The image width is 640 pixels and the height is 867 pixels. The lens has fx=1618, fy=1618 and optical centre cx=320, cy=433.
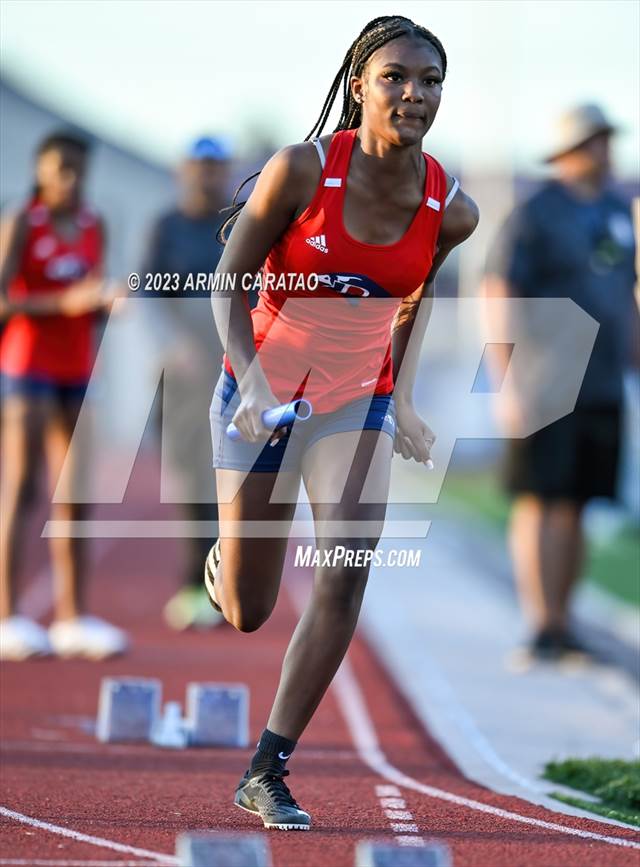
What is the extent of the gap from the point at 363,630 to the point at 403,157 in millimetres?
5717

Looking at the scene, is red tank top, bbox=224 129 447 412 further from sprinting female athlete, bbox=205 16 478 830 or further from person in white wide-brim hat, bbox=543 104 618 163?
person in white wide-brim hat, bbox=543 104 618 163

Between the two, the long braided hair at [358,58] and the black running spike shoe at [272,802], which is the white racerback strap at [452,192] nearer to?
the long braided hair at [358,58]

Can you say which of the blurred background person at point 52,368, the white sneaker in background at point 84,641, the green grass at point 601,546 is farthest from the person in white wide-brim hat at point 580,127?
the white sneaker in background at point 84,641

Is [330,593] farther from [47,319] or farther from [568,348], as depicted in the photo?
[47,319]

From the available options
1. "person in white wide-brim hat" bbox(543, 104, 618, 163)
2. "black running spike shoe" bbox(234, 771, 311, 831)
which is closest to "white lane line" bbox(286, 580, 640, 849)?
"black running spike shoe" bbox(234, 771, 311, 831)

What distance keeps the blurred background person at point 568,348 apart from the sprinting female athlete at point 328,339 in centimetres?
330

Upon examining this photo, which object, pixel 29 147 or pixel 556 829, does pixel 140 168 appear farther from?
pixel 556 829

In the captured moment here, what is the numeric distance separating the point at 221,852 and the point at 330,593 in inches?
41.0

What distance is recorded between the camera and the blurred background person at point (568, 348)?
812 cm

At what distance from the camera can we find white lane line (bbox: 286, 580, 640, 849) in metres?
4.54

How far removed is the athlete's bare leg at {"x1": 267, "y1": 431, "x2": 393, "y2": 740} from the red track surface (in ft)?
1.17

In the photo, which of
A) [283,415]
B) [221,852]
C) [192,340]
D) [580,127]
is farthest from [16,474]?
[221,852]

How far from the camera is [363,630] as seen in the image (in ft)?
32.7

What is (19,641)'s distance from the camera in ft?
26.1
